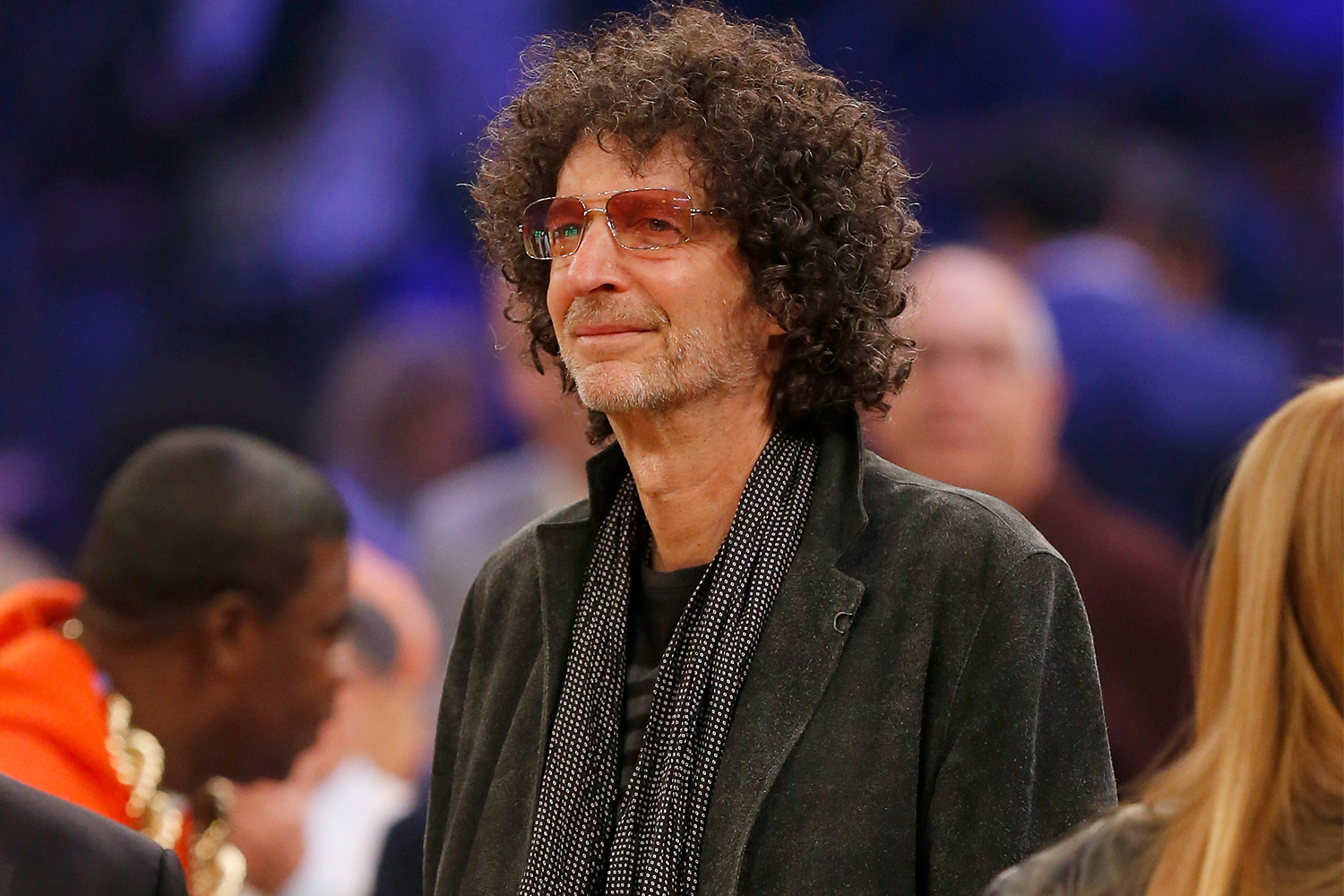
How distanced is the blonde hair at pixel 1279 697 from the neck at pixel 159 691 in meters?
2.22

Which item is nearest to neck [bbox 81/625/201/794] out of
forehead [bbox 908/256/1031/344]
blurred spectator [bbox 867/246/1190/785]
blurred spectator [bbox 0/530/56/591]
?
blurred spectator [bbox 867/246/1190/785]

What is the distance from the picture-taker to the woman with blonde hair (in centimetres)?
137

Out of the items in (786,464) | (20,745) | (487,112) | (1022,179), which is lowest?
(20,745)

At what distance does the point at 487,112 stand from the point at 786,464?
351 centimetres

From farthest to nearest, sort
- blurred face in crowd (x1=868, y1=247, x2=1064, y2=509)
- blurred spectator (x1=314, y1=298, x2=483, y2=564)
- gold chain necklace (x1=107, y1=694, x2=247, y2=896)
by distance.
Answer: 1. blurred spectator (x1=314, y1=298, x2=483, y2=564)
2. blurred face in crowd (x1=868, y1=247, x2=1064, y2=509)
3. gold chain necklace (x1=107, y1=694, x2=247, y2=896)

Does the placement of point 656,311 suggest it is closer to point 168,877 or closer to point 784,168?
point 784,168

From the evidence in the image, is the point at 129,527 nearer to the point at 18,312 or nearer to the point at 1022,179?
the point at 18,312

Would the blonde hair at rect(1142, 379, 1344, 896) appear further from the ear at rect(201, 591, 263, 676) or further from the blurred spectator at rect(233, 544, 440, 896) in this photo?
the blurred spectator at rect(233, 544, 440, 896)

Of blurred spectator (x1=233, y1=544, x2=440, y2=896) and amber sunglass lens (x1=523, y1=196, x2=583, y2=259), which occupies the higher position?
amber sunglass lens (x1=523, y1=196, x2=583, y2=259)

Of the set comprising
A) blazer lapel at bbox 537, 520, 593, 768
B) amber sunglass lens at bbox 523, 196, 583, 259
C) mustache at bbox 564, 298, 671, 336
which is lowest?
blazer lapel at bbox 537, 520, 593, 768

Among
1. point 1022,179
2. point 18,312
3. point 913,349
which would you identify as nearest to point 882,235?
point 913,349

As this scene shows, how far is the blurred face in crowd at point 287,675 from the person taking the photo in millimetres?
3252

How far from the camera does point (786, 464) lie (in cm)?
237

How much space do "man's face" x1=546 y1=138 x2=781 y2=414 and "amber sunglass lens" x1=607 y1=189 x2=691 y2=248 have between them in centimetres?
2
